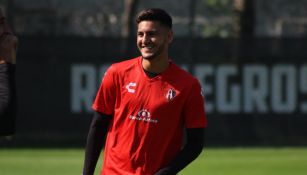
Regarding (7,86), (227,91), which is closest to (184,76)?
(7,86)

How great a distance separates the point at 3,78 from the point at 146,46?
205 cm

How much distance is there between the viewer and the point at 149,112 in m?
5.93

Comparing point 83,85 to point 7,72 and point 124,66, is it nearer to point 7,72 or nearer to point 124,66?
point 124,66

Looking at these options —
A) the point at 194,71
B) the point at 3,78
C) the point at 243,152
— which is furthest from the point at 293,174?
the point at 3,78

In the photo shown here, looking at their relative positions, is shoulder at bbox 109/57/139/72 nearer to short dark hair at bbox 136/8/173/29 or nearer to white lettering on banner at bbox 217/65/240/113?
short dark hair at bbox 136/8/173/29

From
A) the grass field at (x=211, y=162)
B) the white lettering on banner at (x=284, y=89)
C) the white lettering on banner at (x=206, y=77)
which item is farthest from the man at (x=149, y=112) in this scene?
the white lettering on banner at (x=284, y=89)

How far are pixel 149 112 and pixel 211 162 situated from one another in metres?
11.8

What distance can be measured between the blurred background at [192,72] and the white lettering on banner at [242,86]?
0.02 metres

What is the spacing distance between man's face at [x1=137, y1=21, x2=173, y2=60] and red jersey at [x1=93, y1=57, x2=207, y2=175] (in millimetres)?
195

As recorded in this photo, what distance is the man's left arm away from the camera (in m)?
5.89

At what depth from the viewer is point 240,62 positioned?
2194 centimetres

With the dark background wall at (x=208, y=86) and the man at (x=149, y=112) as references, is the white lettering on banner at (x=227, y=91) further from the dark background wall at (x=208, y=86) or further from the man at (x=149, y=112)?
the man at (x=149, y=112)

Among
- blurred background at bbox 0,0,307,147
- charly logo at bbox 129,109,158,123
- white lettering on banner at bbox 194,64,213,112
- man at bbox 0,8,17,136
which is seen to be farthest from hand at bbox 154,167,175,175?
white lettering on banner at bbox 194,64,213,112

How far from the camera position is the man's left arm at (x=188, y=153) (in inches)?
232
